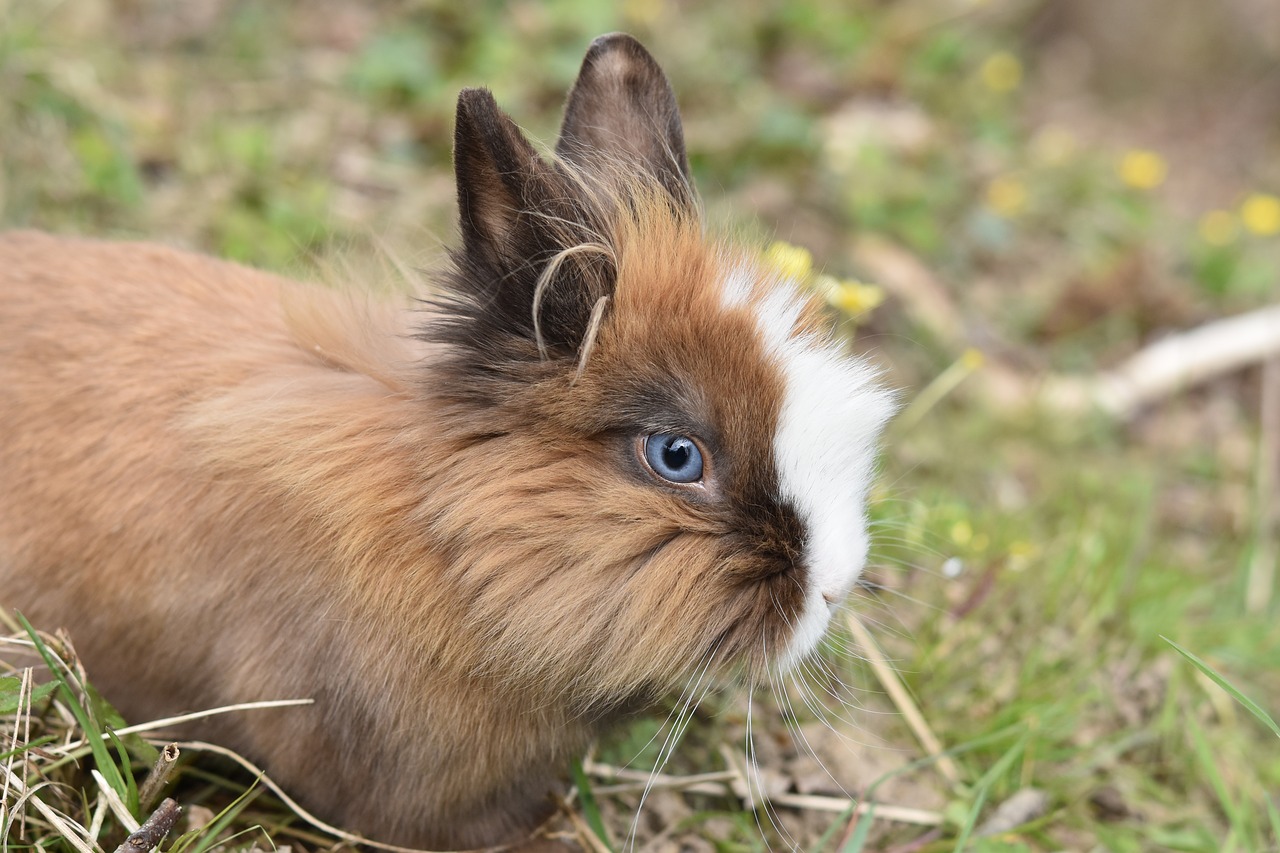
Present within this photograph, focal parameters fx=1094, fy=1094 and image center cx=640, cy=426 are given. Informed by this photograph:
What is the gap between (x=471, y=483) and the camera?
7.34 feet

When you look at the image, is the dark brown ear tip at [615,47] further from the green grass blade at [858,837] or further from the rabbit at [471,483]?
the green grass blade at [858,837]

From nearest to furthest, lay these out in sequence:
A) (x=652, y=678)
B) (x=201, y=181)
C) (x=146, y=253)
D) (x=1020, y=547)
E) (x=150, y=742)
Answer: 1. (x=652, y=678)
2. (x=150, y=742)
3. (x=146, y=253)
4. (x=1020, y=547)
5. (x=201, y=181)

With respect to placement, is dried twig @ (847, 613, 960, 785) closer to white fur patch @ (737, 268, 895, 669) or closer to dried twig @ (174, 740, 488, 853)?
white fur patch @ (737, 268, 895, 669)

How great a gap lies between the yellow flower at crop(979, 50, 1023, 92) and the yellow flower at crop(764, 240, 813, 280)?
5.41 meters

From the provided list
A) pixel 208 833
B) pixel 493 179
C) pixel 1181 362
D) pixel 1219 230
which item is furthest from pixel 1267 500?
pixel 208 833

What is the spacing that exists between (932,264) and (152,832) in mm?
5014

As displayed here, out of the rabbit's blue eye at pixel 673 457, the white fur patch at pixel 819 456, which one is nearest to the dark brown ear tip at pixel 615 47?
the white fur patch at pixel 819 456

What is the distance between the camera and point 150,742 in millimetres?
2631

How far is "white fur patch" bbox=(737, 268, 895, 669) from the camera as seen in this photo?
7.30 ft

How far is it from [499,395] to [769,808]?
1476 mm

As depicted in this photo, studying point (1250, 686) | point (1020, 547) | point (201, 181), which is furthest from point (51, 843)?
point (1250, 686)

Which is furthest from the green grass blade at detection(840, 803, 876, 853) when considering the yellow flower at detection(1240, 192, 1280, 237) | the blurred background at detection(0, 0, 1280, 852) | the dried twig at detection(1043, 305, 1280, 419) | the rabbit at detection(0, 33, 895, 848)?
the yellow flower at detection(1240, 192, 1280, 237)

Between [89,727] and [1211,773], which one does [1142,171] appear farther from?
[89,727]

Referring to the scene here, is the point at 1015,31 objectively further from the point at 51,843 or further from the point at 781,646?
the point at 51,843
